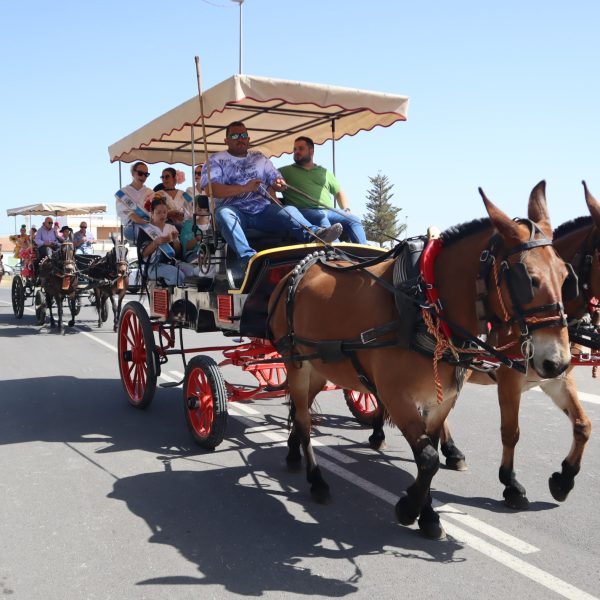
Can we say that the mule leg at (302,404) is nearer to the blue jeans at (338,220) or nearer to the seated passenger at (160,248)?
the blue jeans at (338,220)

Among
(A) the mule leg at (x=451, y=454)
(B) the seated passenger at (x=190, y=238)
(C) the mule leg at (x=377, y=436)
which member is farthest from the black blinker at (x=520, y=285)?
(B) the seated passenger at (x=190, y=238)

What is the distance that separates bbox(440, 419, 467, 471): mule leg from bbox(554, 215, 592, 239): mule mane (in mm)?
1665

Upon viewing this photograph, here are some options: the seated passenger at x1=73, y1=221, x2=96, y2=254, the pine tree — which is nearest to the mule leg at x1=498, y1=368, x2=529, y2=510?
the seated passenger at x1=73, y1=221, x2=96, y2=254

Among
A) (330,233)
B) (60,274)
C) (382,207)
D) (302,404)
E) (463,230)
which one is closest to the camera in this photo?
(463,230)

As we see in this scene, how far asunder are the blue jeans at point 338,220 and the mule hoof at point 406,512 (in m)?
2.99

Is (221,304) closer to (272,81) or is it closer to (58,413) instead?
(272,81)

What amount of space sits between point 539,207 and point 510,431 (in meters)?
1.65

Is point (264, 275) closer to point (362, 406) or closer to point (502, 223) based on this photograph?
point (362, 406)

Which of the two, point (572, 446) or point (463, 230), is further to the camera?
point (572, 446)

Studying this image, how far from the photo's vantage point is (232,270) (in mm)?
5758

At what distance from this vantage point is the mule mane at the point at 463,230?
3.69 meters

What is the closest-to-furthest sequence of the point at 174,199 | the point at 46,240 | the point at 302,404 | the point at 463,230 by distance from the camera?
the point at 463,230 → the point at 302,404 → the point at 174,199 → the point at 46,240

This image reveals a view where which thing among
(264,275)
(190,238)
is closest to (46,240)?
(190,238)

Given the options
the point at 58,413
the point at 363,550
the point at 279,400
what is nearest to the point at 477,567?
the point at 363,550
